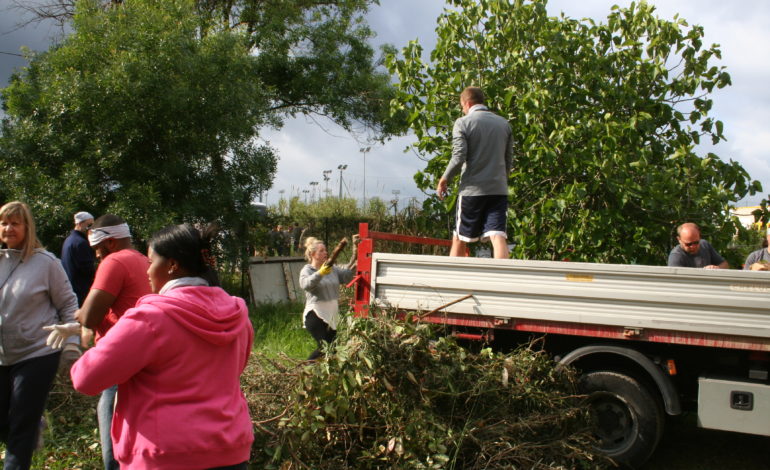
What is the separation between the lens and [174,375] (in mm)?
2336

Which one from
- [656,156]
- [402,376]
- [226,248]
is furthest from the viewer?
[226,248]

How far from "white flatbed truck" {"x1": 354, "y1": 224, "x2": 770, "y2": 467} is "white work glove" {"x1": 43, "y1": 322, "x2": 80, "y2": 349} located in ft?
6.72

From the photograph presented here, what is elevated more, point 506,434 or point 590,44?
point 590,44

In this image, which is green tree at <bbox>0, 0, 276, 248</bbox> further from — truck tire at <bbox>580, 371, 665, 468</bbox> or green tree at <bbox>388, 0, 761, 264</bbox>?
truck tire at <bbox>580, 371, 665, 468</bbox>

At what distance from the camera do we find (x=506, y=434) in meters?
4.23

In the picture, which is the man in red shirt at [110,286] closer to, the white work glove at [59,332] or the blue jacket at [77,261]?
the white work glove at [59,332]

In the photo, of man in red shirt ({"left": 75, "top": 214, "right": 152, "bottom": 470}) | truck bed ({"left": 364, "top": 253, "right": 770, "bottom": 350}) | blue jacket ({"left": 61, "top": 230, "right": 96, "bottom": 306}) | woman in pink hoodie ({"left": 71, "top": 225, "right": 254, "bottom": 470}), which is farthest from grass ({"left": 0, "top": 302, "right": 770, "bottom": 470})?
woman in pink hoodie ({"left": 71, "top": 225, "right": 254, "bottom": 470})

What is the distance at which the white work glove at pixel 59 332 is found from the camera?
376 centimetres

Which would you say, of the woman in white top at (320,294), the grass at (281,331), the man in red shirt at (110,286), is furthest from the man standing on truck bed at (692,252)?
the man in red shirt at (110,286)

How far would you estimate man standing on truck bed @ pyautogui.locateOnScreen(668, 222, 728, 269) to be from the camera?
19.2 feet

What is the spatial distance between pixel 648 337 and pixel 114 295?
3.31 meters

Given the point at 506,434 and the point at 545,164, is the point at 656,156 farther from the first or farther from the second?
the point at 506,434

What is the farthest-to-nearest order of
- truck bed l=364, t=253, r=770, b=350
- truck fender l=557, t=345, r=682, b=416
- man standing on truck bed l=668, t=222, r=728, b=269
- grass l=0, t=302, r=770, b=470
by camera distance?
man standing on truck bed l=668, t=222, r=728, b=269, grass l=0, t=302, r=770, b=470, truck fender l=557, t=345, r=682, b=416, truck bed l=364, t=253, r=770, b=350

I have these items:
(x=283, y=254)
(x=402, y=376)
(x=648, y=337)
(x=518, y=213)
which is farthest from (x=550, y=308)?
(x=283, y=254)
